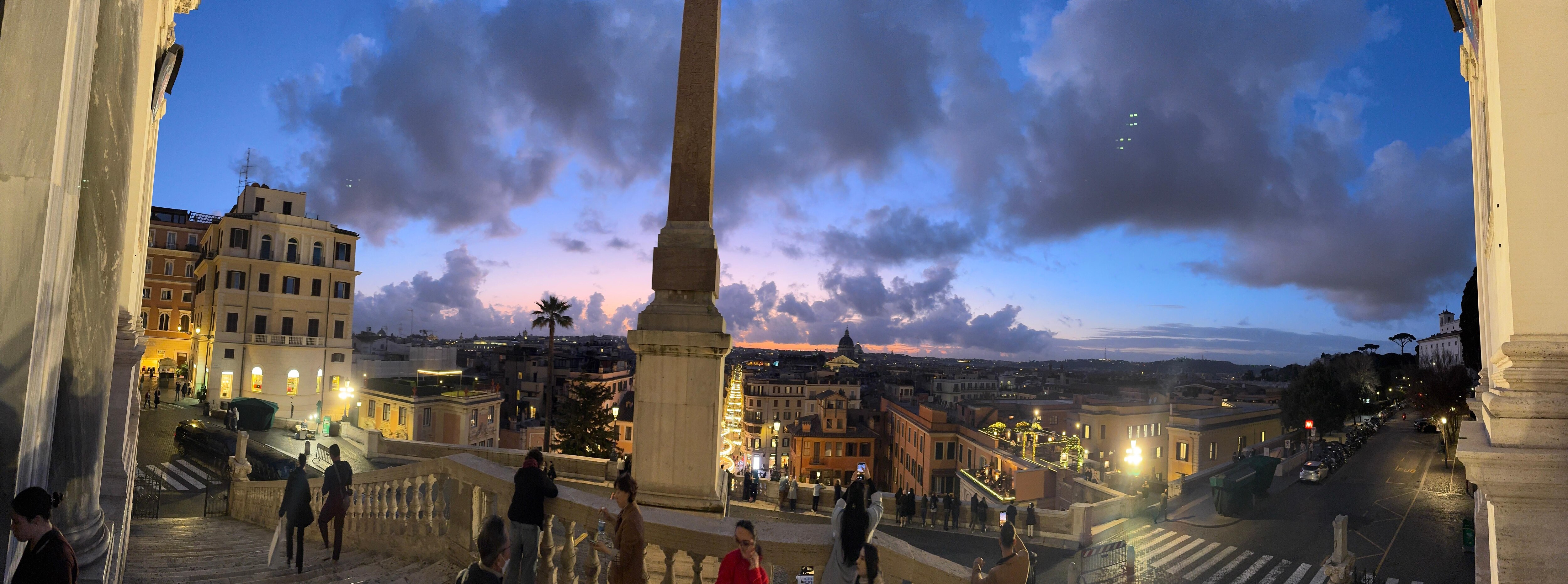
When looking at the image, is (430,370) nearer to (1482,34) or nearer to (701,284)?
(701,284)

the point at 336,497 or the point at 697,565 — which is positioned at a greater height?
the point at 697,565

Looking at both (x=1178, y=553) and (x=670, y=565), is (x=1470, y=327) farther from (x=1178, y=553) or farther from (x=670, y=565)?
(x=670, y=565)

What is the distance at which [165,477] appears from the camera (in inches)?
838

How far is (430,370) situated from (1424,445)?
75781mm

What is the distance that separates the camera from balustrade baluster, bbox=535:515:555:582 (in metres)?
4.96

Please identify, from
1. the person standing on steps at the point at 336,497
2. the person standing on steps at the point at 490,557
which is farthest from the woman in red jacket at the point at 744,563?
the person standing on steps at the point at 336,497

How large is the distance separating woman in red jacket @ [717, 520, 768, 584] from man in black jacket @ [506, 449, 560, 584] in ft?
5.41

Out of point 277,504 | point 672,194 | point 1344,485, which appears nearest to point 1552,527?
point 672,194

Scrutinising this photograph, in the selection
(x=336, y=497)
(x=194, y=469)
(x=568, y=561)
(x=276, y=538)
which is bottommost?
(x=194, y=469)

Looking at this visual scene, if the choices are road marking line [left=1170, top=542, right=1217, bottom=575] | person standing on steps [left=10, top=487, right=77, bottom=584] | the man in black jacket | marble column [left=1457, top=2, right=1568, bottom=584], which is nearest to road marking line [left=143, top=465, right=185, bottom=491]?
the man in black jacket

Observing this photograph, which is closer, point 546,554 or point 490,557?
point 490,557

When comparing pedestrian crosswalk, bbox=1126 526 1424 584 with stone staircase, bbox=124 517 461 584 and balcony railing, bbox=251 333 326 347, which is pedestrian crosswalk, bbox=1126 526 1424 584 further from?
balcony railing, bbox=251 333 326 347

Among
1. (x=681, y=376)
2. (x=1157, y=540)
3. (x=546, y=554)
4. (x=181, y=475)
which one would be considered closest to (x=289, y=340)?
(x=181, y=475)

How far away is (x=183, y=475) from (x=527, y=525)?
24.6 metres
